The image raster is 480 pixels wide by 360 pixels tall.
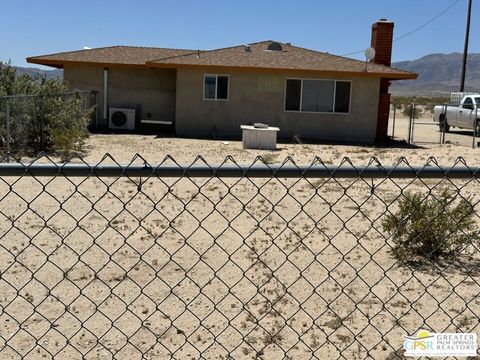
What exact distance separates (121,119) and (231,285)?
17.7m

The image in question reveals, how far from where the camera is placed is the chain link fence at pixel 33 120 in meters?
14.1

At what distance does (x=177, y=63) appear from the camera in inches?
833

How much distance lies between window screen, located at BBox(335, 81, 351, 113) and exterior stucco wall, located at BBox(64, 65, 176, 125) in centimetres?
616

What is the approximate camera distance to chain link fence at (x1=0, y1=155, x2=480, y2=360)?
12.0 ft

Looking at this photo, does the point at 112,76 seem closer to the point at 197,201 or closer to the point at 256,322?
the point at 197,201

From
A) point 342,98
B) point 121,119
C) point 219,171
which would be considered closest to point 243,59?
point 342,98

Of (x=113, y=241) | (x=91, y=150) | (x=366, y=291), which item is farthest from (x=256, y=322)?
(x=91, y=150)

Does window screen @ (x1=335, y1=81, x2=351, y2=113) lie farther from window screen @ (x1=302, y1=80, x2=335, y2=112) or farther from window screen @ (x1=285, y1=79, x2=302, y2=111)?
window screen @ (x1=285, y1=79, x2=302, y2=111)

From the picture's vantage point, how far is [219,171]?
3.04 m

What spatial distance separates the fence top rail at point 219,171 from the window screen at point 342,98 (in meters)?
18.7

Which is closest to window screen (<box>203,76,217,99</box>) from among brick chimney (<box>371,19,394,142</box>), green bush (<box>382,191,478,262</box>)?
brick chimney (<box>371,19,394,142</box>)

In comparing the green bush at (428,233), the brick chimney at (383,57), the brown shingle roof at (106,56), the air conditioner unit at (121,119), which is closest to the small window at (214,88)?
the brown shingle roof at (106,56)

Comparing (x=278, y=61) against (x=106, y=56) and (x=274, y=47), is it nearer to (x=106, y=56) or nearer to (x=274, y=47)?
(x=274, y=47)

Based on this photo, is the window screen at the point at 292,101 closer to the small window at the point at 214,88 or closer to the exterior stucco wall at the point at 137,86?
the small window at the point at 214,88
